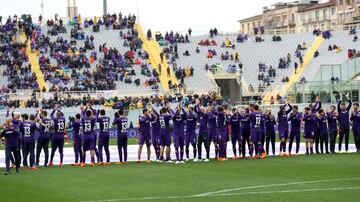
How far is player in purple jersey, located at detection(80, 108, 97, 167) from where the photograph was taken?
2738 cm

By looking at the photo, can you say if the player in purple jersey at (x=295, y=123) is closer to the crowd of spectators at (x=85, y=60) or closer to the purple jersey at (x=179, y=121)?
the purple jersey at (x=179, y=121)

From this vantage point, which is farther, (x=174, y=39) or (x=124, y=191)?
(x=174, y=39)

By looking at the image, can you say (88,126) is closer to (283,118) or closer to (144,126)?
(144,126)

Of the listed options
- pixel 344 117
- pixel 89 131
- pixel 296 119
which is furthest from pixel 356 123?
pixel 89 131

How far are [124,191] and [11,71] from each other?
4348 centimetres

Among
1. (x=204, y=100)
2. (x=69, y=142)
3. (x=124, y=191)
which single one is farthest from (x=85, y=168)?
(x=204, y=100)

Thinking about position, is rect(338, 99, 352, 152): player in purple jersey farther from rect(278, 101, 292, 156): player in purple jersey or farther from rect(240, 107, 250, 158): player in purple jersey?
rect(240, 107, 250, 158): player in purple jersey

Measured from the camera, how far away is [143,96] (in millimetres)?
59531

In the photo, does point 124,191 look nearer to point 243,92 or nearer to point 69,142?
point 69,142

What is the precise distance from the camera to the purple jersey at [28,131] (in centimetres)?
2661

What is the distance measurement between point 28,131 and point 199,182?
27.8 ft

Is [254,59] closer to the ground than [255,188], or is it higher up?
higher up

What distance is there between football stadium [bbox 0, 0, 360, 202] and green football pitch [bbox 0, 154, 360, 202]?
0.14 feet

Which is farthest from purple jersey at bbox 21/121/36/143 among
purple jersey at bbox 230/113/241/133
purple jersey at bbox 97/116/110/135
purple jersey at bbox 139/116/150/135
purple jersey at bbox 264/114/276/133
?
purple jersey at bbox 264/114/276/133
